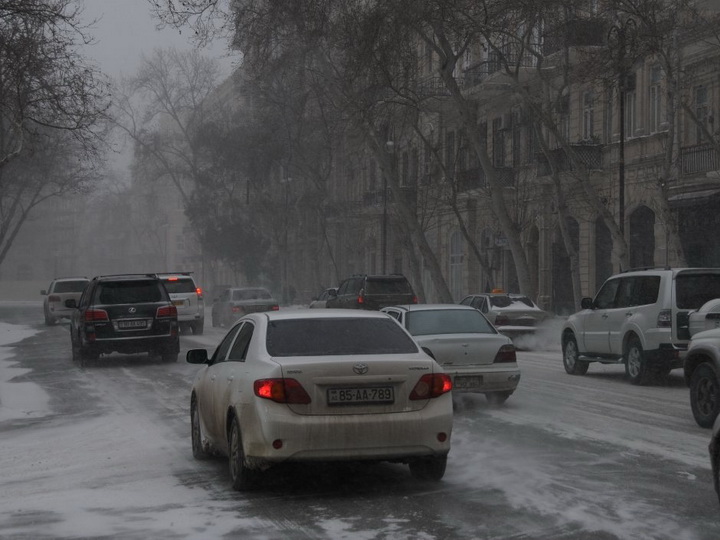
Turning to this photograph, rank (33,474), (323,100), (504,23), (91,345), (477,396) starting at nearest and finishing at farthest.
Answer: (33,474) < (477,396) < (91,345) < (504,23) < (323,100)

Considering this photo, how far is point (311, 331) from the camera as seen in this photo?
884 cm

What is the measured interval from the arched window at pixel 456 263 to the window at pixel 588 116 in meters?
12.1

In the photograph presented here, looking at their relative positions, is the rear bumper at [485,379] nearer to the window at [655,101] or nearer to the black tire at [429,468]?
the black tire at [429,468]

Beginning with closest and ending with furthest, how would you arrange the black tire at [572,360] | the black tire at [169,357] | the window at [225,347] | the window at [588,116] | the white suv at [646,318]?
1. the window at [225,347]
2. the white suv at [646,318]
3. the black tire at [572,360]
4. the black tire at [169,357]
5. the window at [588,116]

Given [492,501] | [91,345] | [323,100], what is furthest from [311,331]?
[323,100]

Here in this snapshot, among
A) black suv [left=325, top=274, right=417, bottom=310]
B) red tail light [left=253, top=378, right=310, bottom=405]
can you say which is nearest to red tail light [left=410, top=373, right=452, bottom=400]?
red tail light [left=253, top=378, right=310, bottom=405]

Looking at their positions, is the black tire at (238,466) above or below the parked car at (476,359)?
below

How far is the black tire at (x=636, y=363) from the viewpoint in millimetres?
17438

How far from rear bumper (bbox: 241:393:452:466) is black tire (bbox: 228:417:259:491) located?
0.16 meters

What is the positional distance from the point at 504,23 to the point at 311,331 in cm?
2274

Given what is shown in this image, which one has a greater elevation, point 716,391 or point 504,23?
point 504,23

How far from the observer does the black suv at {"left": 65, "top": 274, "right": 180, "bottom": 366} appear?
21.8 m

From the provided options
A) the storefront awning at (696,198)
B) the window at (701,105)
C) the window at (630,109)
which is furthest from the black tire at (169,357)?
the window at (630,109)

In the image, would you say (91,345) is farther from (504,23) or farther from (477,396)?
(504,23)
